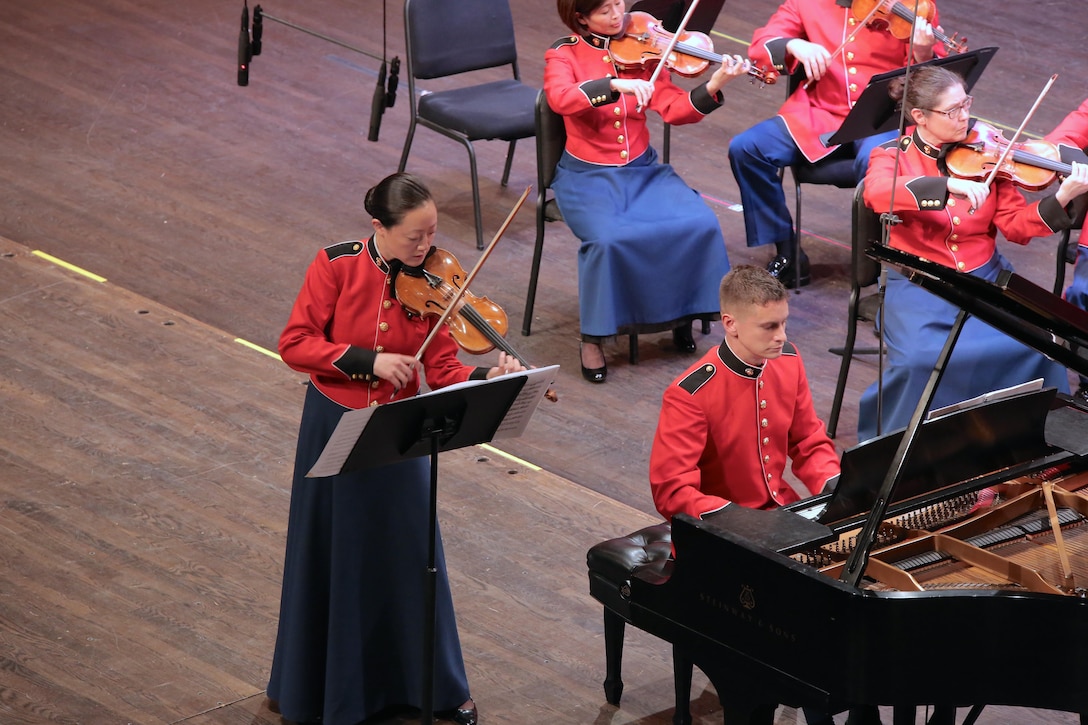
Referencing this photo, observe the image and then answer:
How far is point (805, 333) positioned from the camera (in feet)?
18.1

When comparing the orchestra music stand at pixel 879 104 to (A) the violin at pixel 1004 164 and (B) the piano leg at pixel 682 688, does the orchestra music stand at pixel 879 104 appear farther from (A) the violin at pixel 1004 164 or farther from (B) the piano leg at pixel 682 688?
(B) the piano leg at pixel 682 688

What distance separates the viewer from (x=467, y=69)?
6.22 m

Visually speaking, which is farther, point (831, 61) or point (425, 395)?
point (831, 61)

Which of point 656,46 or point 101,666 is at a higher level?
point 656,46

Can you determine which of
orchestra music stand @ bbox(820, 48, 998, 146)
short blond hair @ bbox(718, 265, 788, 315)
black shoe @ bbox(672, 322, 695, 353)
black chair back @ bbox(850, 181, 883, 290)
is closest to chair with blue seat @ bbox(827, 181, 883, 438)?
black chair back @ bbox(850, 181, 883, 290)

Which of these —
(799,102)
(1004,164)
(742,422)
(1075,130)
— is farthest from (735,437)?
(799,102)

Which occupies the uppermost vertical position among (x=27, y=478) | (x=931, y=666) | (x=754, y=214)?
(x=931, y=666)

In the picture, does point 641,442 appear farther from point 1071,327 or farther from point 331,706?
point 1071,327

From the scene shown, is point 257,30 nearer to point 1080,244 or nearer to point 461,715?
point 1080,244

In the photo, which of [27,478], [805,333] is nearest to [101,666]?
[27,478]

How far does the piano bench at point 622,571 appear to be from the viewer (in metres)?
3.29

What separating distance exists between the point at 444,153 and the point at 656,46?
1843 mm

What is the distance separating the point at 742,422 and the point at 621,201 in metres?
2.07

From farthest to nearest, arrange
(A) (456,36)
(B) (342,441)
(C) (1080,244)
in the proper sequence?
(A) (456,36), (C) (1080,244), (B) (342,441)
